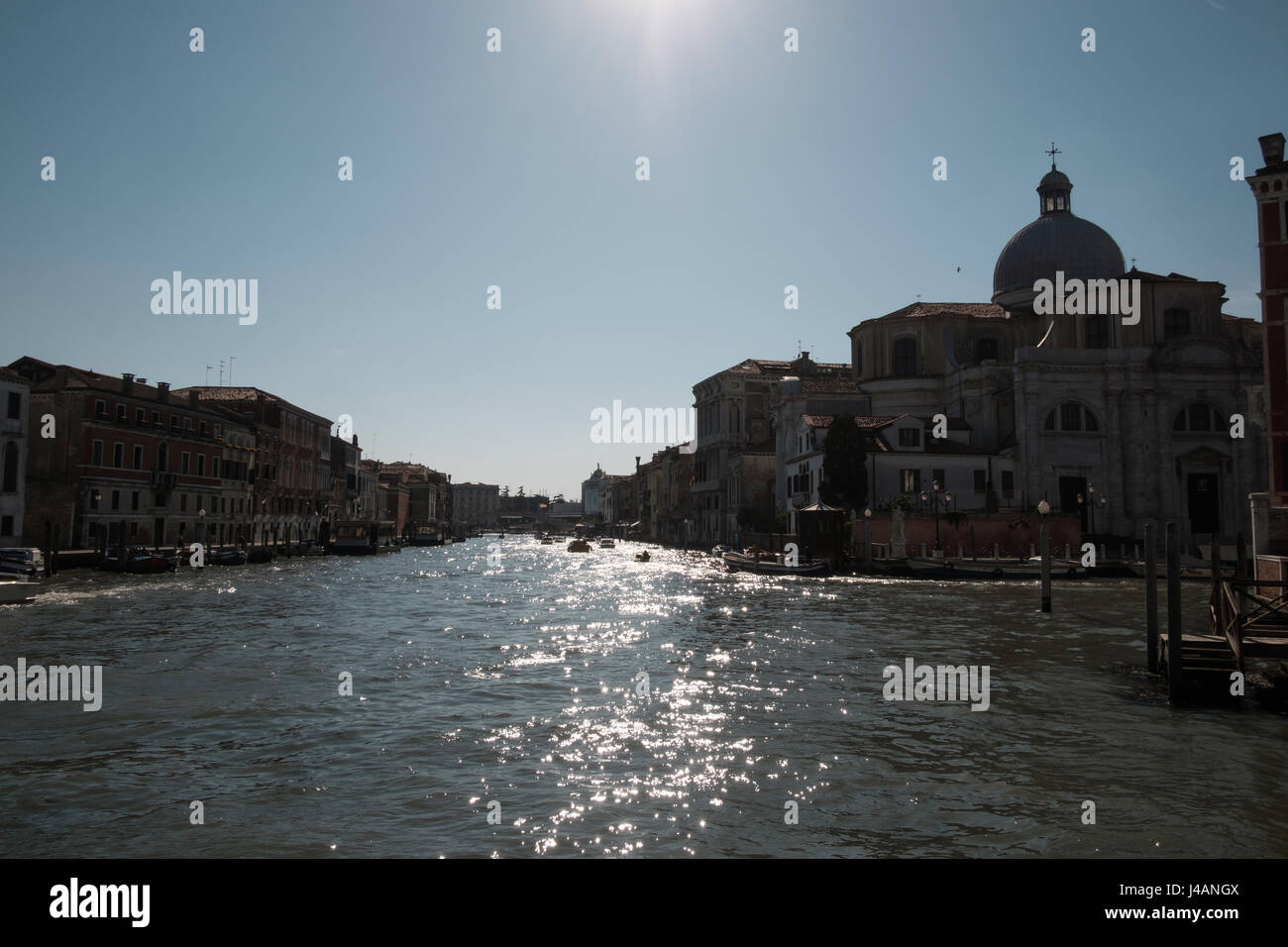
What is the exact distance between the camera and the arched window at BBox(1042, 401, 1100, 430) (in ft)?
161

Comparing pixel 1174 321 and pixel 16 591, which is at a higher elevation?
pixel 1174 321

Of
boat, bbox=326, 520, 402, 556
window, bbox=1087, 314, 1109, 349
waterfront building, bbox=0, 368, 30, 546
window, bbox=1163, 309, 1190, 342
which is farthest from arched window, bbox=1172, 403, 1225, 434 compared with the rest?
waterfront building, bbox=0, 368, 30, 546

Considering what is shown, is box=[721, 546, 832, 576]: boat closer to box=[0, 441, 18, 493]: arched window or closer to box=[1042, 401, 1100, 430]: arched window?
box=[1042, 401, 1100, 430]: arched window

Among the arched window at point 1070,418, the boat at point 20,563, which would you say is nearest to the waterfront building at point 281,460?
the boat at point 20,563

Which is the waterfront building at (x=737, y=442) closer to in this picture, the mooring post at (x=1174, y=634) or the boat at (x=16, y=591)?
the boat at (x=16, y=591)

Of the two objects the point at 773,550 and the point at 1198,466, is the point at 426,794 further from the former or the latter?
the point at 1198,466

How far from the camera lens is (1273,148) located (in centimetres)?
2170

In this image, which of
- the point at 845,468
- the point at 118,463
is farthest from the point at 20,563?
the point at 845,468

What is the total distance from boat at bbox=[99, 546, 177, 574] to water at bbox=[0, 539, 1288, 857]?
2014 cm

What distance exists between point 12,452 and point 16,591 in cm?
1533

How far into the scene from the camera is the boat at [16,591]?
26.1 m

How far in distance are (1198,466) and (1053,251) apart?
17167 millimetres

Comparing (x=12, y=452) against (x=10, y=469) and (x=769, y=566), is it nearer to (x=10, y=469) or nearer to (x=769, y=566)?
(x=10, y=469)
